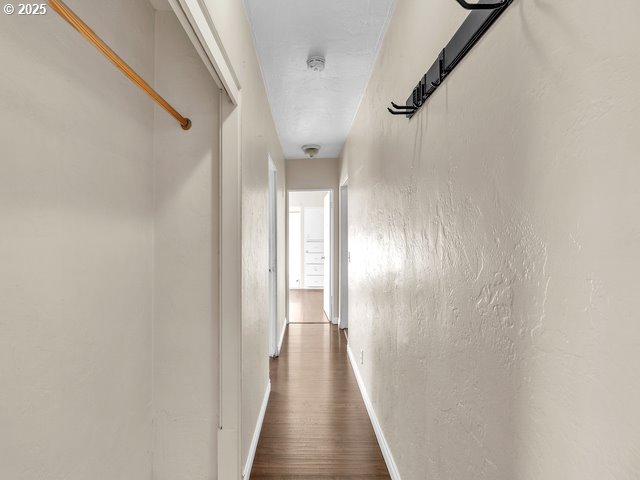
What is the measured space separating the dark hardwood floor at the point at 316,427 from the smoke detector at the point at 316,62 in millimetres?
2486

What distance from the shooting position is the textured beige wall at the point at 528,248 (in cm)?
48

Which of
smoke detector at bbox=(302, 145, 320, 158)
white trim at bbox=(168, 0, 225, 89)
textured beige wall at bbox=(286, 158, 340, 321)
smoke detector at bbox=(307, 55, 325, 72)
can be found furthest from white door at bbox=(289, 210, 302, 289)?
white trim at bbox=(168, 0, 225, 89)

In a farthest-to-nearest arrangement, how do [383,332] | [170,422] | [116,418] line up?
[383,332] < [170,422] < [116,418]

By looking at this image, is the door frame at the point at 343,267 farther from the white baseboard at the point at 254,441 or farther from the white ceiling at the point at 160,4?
the white ceiling at the point at 160,4

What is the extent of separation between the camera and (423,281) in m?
1.29

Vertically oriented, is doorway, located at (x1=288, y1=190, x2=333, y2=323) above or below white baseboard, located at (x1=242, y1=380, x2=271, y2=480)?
above

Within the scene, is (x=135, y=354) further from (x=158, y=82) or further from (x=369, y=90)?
(x=369, y=90)

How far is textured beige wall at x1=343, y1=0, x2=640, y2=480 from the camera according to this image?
1.59ft

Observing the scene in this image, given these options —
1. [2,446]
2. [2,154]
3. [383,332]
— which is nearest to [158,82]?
[2,154]

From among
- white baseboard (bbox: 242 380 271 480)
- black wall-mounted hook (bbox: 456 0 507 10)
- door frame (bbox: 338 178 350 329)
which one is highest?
black wall-mounted hook (bbox: 456 0 507 10)

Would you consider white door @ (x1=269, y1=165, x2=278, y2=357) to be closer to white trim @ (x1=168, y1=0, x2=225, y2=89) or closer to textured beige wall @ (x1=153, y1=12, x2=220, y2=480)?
textured beige wall @ (x1=153, y1=12, x2=220, y2=480)

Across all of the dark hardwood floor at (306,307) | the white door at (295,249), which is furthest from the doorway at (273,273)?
the white door at (295,249)

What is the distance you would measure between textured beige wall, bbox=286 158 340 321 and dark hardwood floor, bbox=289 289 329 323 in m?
0.64

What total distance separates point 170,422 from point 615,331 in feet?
5.57
